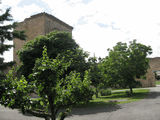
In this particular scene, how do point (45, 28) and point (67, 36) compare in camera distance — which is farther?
point (45, 28)

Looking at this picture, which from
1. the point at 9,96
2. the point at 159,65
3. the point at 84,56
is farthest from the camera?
the point at 159,65

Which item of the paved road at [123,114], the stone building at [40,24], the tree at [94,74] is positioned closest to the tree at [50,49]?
the tree at [94,74]

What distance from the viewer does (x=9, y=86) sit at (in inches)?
187

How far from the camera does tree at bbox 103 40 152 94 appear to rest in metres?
22.0

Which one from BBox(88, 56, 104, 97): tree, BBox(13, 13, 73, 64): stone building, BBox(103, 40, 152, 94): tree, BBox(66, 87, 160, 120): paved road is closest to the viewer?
BBox(66, 87, 160, 120): paved road

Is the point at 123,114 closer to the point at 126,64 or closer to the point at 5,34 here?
the point at 126,64

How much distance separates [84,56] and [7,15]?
426 inches

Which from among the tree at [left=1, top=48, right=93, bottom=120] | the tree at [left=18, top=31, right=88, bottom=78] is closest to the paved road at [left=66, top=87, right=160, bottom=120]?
the tree at [left=1, top=48, right=93, bottom=120]

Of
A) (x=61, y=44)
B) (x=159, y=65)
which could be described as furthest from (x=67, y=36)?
(x=159, y=65)

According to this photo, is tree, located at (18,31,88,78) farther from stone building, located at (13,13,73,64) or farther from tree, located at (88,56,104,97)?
stone building, located at (13,13,73,64)

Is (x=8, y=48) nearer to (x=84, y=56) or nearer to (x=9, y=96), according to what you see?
(x=84, y=56)

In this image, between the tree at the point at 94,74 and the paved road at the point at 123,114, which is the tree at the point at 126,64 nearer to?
the tree at the point at 94,74

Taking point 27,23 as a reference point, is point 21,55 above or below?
below

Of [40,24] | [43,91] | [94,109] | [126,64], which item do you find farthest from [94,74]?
[40,24]
